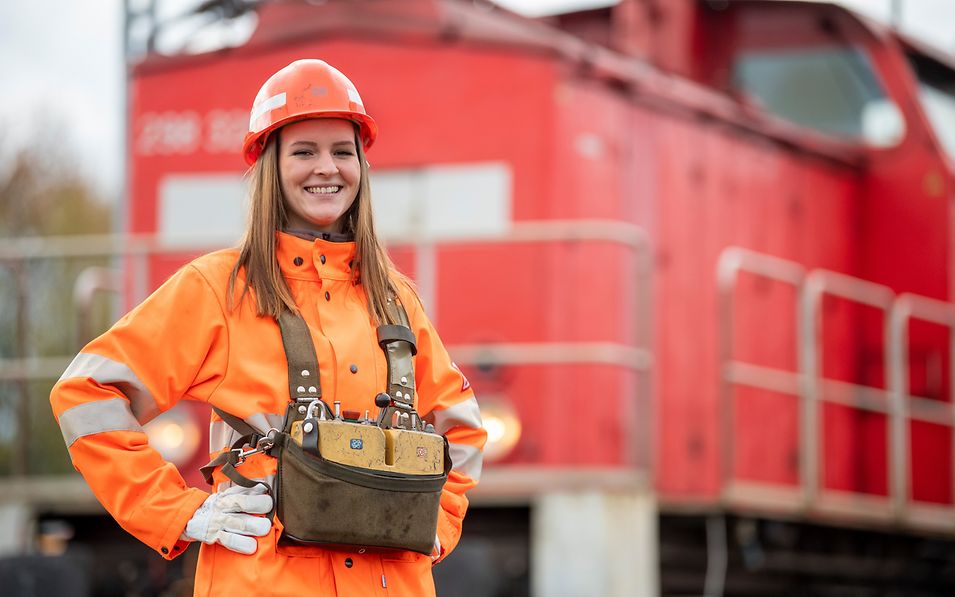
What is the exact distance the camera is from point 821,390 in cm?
693

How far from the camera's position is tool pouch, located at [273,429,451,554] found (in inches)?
94.3

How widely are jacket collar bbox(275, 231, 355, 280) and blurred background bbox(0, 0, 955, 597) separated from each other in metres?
2.38

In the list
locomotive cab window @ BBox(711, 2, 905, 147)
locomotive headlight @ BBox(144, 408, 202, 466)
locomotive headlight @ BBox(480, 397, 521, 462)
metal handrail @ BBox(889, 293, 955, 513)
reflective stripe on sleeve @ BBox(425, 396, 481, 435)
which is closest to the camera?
reflective stripe on sleeve @ BBox(425, 396, 481, 435)

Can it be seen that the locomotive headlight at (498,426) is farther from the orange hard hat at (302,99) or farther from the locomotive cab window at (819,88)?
the locomotive cab window at (819,88)

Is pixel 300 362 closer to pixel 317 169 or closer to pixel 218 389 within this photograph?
pixel 218 389

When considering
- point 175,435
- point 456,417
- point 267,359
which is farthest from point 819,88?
point 267,359

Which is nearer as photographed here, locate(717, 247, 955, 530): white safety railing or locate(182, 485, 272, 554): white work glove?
locate(182, 485, 272, 554): white work glove

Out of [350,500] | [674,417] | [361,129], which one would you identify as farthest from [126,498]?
[674,417]

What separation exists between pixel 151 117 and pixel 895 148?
12.1 feet

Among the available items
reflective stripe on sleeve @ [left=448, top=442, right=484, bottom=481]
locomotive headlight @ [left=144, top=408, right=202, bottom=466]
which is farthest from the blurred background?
reflective stripe on sleeve @ [left=448, top=442, right=484, bottom=481]

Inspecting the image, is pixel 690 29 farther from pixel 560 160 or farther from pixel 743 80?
pixel 560 160

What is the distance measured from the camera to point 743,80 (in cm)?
790

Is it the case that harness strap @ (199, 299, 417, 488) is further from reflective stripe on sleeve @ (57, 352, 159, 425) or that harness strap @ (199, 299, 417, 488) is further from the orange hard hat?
the orange hard hat

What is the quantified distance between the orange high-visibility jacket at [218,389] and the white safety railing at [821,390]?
11.0 ft
